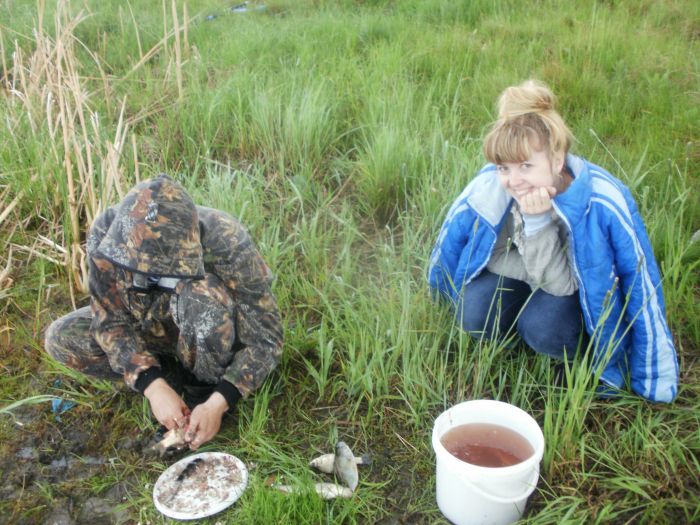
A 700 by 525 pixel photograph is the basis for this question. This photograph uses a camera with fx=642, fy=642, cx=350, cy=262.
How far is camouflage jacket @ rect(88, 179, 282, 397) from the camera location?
203cm

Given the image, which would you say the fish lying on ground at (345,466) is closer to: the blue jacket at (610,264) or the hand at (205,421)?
the hand at (205,421)

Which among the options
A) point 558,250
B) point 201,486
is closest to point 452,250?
point 558,250

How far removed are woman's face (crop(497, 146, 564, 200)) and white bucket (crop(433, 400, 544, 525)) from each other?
65 centimetres

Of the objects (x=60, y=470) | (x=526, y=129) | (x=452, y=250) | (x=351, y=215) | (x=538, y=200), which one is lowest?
(x=60, y=470)

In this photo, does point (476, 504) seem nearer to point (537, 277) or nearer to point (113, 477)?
point (537, 277)

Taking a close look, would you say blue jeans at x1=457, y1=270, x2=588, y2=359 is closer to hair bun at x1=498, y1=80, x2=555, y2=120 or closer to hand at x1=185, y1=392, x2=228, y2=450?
hair bun at x1=498, y1=80, x2=555, y2=120

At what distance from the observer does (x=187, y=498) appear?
1918mm

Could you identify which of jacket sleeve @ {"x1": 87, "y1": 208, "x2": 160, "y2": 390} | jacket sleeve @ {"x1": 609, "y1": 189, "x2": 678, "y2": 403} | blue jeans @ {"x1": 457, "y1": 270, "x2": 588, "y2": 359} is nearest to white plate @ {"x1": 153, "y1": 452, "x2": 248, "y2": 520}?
jacket sleeve @ {"x1": 87, "y1": 208, "x2": 160, "y2": 390}

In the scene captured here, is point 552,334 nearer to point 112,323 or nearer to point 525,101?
point 525,101

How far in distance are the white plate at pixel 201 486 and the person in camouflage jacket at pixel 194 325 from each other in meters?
0.10

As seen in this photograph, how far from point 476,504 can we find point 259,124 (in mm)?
2269

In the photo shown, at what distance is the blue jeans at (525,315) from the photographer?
2.08 meters

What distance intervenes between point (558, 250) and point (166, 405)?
133cm

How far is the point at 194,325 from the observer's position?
2.02 m
